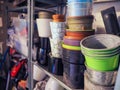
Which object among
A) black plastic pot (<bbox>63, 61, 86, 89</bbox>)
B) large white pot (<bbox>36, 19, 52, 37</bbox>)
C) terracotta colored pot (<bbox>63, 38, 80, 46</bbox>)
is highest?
large white pot (<bbox>36, 19, 52, 37</bbox>)

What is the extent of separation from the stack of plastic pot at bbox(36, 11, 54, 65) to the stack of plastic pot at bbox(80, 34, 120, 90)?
22.5 inches

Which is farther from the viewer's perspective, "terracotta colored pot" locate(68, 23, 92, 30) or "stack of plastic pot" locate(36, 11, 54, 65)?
"stack of plastic pot" locate(36, 11, 54, 65)

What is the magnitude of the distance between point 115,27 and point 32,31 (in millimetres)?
820

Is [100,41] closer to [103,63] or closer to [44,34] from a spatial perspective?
[103,63]

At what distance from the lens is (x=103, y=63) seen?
2.72 ft

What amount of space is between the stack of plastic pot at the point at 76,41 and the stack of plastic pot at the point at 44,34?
14.4 inches

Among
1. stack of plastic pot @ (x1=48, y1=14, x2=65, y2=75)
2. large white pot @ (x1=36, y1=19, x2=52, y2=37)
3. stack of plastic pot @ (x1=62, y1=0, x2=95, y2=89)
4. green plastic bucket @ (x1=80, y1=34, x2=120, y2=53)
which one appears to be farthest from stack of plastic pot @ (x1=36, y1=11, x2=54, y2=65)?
green plastic bucket @ (x1=80, y1=34, x2=120, y2=53)

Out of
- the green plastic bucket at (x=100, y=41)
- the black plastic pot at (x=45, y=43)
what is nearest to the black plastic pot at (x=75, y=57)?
the green plastic bucket at (x=100, y=41)

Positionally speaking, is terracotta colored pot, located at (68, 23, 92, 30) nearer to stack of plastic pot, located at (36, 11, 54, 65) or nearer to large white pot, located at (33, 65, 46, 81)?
stack of plastic pot, located at (36, 11, 54, 65)

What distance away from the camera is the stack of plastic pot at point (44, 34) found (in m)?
1.42

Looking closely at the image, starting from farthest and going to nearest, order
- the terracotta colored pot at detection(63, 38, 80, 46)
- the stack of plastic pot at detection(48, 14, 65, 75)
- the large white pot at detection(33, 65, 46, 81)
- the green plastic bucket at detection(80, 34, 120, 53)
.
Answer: the large white pot at detection(33, 65, 46, 81), the stack of plastic pot at detection(48, 14, 65, 75), the terracotta colored pot at detection(63, 38, 80, 46), the green plastic bucket at detection(80, 34, 120, 53)

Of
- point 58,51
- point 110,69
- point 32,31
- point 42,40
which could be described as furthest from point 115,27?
point 32,31

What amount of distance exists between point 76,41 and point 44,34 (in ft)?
1.64

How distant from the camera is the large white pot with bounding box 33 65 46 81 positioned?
1603 millimetres
